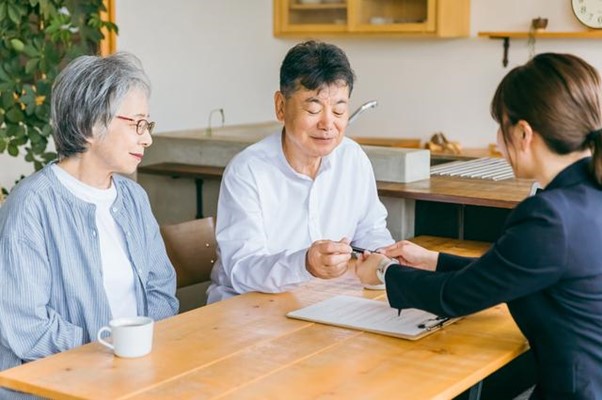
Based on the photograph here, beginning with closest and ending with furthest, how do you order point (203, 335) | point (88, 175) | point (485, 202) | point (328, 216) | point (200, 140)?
point (203, 335) → point (88, 175) → point (328, 216) → point (485, 202) → point (200, 140)

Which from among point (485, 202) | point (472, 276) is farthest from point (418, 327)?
point (485, 202)

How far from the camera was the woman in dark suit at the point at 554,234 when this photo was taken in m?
1.89

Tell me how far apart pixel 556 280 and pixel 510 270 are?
9cm

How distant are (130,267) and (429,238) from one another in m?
1.17

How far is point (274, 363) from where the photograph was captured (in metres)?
1.93

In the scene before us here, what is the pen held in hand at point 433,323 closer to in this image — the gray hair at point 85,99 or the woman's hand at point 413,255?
the woman's hand at point 413,255

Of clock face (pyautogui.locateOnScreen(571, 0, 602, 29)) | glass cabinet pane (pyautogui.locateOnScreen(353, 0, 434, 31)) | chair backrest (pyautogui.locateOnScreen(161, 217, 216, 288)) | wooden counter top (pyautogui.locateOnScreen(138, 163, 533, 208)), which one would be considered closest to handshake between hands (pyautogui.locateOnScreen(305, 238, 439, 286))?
chair backrest (pyautogui.locateOnScreen(161, 217, 216, 288))

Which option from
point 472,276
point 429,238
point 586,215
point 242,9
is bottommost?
point 429,238

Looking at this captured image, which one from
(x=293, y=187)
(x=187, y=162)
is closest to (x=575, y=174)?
(x=293, y=187)

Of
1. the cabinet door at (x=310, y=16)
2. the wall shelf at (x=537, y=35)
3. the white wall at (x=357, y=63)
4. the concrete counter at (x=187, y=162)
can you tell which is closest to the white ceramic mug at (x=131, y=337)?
the concrete counter at (x=187, y=162)

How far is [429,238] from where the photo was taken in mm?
3307

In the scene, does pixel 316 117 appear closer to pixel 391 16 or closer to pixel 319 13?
pixel 391 16

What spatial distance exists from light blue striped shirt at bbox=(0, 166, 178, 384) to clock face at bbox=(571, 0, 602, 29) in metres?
3.56

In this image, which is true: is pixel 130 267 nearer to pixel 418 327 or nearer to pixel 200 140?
pixel 418 327
